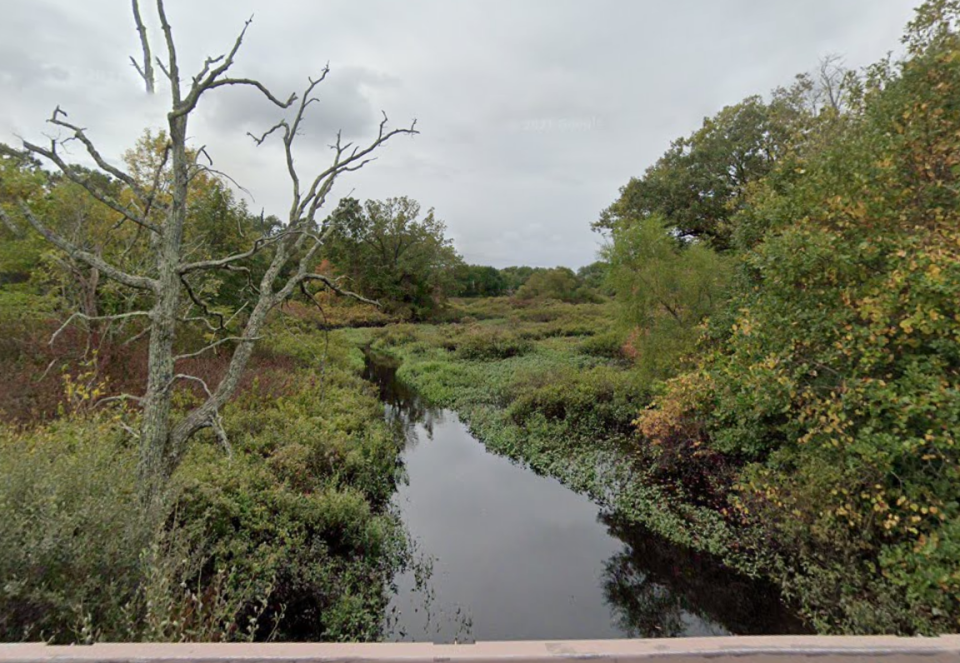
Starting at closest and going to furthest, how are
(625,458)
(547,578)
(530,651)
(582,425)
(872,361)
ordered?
1. (530,651)
2. (872,361)
3. (547,578)
4. (625,458)
5. (582,425)

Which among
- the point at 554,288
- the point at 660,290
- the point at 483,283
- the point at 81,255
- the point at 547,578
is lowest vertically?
the point at 547,578

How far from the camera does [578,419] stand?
11.6m

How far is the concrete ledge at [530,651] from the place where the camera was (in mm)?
1117

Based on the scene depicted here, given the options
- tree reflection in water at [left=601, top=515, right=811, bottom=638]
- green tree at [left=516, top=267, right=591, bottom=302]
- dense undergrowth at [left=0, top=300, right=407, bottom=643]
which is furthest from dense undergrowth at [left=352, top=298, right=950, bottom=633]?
green tree at [left=516, top=267, right=591, bottom=302]

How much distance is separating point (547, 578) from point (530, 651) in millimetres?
5902

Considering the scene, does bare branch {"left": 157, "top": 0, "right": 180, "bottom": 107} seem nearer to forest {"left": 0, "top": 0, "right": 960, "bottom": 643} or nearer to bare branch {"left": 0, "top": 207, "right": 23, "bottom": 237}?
forest {"left": 0, "top": 0, "right": 960, "bottom": 643}

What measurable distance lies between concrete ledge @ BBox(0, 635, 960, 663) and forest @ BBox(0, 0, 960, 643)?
1.43m

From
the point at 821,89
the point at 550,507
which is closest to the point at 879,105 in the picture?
the point at 550,507

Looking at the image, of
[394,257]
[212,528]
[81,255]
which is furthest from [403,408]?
[394,257]

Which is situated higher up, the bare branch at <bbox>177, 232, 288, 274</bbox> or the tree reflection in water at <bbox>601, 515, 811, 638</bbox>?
the bare branch at <bbox>177, 232, 288, 274</bbox>

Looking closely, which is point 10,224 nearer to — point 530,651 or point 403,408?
point 530,651

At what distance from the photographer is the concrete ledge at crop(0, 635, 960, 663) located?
112cm

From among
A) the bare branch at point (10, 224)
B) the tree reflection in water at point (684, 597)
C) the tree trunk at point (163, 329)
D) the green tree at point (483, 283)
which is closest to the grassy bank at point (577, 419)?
the tree reflection in water at point (684, 597)

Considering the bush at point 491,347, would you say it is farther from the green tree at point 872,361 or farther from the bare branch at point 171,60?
the bare branch at point 171,60
